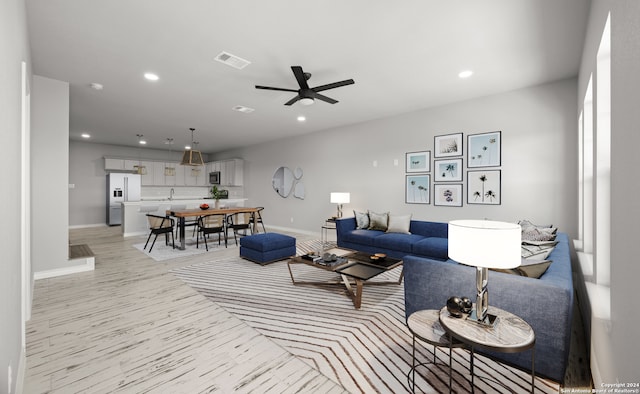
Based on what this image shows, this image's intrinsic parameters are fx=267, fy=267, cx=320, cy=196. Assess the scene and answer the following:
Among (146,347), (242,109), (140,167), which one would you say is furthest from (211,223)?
(140,167)

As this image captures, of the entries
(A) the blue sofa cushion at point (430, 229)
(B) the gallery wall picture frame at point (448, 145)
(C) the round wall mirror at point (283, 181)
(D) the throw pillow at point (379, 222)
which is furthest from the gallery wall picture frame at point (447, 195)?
(C) the round wall mirror at point (283, 181)

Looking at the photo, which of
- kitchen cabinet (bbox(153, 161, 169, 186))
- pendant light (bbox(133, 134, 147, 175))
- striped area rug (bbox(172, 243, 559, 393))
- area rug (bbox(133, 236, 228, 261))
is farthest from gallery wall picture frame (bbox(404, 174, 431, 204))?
kitchen cabinet (bbox(153, 161, 169, 186))

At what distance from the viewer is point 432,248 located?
12.7 feet

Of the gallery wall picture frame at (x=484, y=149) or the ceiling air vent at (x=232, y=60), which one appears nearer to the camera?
the ceiling air vent at (x=232, y=60)

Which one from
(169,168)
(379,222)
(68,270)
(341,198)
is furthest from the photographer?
(169,168)

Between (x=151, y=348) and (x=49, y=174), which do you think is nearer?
(x=151, y=348)

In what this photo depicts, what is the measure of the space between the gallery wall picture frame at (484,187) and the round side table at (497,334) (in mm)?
3228

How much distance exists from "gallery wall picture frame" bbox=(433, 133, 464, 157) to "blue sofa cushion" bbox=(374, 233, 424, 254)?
1.54 meters

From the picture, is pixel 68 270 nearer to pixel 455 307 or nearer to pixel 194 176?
pixel 455 307

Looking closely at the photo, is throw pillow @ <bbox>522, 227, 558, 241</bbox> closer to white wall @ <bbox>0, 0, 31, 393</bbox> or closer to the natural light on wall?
the natural light on wall

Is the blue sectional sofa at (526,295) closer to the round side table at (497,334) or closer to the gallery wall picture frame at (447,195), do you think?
the round side table at (497,334)

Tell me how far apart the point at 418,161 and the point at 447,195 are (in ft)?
2.70

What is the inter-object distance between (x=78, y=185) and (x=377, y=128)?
9119 mm

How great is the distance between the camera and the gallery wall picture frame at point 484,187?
13.8 feet
